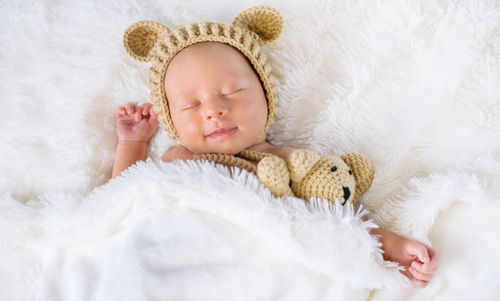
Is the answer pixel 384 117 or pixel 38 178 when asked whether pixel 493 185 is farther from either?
pixel 38 178

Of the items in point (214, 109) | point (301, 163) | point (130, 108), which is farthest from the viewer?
point (130, 108)

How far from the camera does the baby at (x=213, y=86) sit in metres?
1.18

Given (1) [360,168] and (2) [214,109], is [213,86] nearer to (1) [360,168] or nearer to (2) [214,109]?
(2) [214,109]

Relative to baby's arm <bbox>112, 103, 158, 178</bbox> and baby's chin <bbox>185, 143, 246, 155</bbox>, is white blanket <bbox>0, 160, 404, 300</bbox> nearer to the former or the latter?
baby's chin <bbox>185, 143, 246, 155</bbox>

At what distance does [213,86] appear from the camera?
1.18m

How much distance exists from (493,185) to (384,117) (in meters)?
0.34

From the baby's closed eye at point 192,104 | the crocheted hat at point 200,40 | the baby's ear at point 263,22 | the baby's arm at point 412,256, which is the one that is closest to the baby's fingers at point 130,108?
the crocheted hat at point 200,40

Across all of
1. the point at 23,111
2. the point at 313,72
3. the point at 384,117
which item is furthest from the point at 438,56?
the point at 23,111

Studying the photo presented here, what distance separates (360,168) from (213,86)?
0.46 m

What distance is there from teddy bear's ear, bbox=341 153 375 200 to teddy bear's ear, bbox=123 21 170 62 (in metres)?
0.64

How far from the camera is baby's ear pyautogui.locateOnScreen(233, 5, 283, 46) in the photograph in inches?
48.6

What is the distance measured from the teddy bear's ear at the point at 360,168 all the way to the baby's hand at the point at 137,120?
1.99 ft

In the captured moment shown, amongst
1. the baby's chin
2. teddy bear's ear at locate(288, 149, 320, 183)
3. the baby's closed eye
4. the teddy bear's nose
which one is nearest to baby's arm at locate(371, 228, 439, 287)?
the teddy bear's nose

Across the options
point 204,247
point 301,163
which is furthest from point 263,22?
point 204,247
